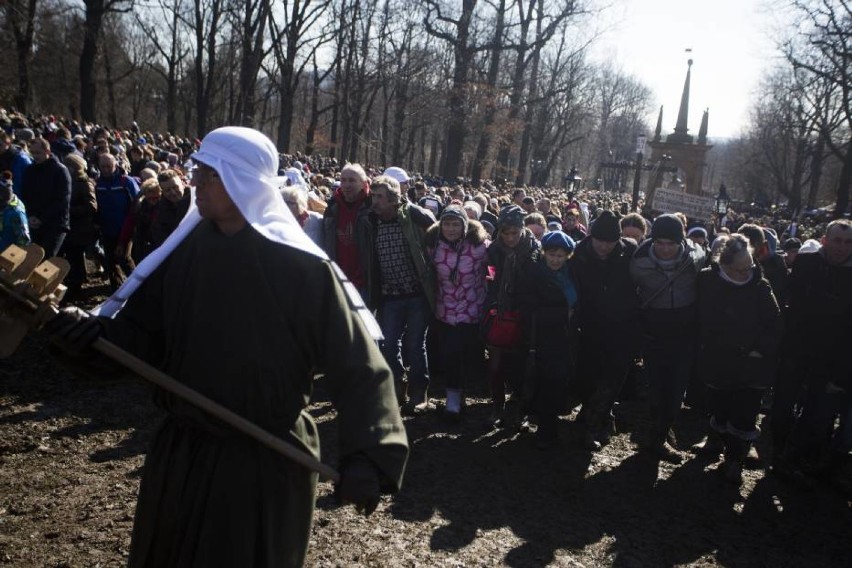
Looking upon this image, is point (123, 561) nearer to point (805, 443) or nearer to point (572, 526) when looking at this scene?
point (572, 526)

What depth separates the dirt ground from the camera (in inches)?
163

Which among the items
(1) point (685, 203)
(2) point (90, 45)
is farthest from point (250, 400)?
(2) point (90, 45)

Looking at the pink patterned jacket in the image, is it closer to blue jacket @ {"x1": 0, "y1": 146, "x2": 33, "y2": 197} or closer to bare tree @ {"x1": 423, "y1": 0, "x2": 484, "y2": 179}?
blue jacket @ {"x1": 0, "y1": 146, "x2": 33, "y2": 197}

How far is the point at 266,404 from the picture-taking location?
7.45 feet

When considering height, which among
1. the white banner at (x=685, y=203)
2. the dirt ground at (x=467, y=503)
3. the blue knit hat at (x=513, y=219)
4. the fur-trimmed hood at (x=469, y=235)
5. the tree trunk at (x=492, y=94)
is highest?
the tree trunk at (x=492, y=94)

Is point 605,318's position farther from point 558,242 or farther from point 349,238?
point 349,238

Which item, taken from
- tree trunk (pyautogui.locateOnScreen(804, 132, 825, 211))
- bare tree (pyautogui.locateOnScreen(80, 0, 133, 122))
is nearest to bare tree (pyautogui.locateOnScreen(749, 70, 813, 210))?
tree trunk (pyautogui.locateOnScreen(804, 132, 825, 211))

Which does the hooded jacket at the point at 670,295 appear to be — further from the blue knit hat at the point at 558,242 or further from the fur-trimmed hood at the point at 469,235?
the fur-trimmed hood at the point at 469,235

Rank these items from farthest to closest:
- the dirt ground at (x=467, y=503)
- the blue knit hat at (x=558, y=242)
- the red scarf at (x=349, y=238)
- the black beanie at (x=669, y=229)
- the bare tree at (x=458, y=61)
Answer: the bare tree at (x=458, y=61) → the red scarf at (x=349, y=238) → the blue knit hat at (x=558, y=242) → the black beanie at (x=669, y=229) → the dirt ground at (x=467, y=503)

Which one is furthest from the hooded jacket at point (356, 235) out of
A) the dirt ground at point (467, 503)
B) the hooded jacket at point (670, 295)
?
the hooded jacket at point (670, 295)

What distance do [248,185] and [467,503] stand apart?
319 cm

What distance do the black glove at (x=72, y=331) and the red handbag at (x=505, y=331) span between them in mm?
4071

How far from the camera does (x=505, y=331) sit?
19.7 ft

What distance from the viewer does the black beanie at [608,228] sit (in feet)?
18.7
